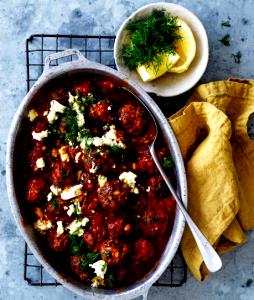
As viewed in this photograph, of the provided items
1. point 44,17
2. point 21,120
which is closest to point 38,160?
point 21,120

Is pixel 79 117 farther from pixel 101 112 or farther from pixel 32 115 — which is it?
pixel 32 115

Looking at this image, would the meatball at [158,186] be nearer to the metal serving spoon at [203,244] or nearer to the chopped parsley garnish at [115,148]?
the metal serving spoon at [203,244]

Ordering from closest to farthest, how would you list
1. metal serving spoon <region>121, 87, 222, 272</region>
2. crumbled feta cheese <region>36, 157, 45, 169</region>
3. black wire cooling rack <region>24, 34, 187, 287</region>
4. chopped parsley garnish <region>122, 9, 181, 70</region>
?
metal serving spoon <region>121, 87, 222, 272</region> < crumbled feta cheese <region>36, 157, 45, 169</region> < chopped parsley garnish <region>122, 9, 181, 70</region> < black wire cooling rack <region>24, 34, 187, 287</region>

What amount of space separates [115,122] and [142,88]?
0.24 m

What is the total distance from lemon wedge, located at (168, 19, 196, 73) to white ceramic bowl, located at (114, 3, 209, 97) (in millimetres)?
67

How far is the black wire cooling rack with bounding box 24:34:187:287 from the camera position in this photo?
3309mm

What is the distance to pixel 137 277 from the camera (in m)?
3.03

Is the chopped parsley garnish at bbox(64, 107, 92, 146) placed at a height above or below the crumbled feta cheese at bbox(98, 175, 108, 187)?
above

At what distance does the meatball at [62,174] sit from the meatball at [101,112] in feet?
0.93

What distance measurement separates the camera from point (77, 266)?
2.95m

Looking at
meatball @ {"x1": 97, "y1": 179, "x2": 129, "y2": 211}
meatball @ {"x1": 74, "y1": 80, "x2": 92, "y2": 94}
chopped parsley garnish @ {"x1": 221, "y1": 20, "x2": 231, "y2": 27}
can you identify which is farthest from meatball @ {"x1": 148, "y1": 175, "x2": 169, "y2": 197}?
chopped parsley garnish @ {"x1": 221, "y1": 20, "x2": 231, "y2": 27}

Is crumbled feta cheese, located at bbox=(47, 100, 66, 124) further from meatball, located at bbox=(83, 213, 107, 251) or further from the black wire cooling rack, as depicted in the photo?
meatball, located at bbox=(83, 213, 107, 251)

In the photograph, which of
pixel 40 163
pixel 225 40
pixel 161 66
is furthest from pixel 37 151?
pixel 225 40

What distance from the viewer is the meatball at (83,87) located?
2988mm
